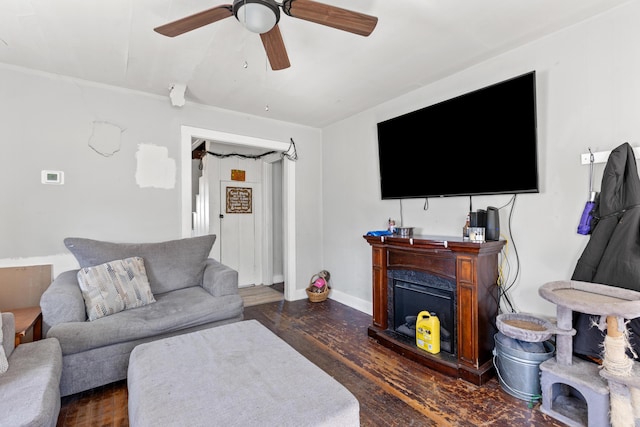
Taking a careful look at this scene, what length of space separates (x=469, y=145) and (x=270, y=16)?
5.82ft

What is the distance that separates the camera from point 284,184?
407 centimetres

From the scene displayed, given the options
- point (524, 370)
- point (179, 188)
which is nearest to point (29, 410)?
point (179, 188)

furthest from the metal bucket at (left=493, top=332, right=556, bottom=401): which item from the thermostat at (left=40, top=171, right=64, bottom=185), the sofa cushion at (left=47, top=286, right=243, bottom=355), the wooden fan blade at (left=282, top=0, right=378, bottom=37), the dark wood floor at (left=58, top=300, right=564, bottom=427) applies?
the thermostat at (left=40, top=171, right=64, bottom=185)

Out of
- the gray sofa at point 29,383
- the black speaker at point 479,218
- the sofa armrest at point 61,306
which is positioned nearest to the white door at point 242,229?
the sofa armrest at point 61,306

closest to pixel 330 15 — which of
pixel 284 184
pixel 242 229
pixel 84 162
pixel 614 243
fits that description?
pixel 614 243

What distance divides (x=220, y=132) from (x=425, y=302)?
2804 mm

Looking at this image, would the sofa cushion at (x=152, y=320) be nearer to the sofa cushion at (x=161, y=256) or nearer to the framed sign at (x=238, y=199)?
the sofa cushion at (x=161, y=256)

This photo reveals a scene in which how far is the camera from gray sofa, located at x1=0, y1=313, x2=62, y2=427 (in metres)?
1.13

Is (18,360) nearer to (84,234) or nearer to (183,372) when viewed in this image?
(183,372)

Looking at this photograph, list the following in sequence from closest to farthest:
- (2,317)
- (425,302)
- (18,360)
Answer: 1. (18,360)
2. (2,317)
3. (425,302)

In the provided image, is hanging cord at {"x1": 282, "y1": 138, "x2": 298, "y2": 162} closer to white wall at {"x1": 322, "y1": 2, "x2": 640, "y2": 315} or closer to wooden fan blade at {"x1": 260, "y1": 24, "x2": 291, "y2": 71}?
white wall at {"x1": 322, "y1": 2, "x2": 640, "y2": 315}

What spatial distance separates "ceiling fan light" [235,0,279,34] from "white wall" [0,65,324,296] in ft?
6.67

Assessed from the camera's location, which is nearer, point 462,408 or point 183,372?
point 183,372

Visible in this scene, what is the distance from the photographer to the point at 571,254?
6.56 ft
